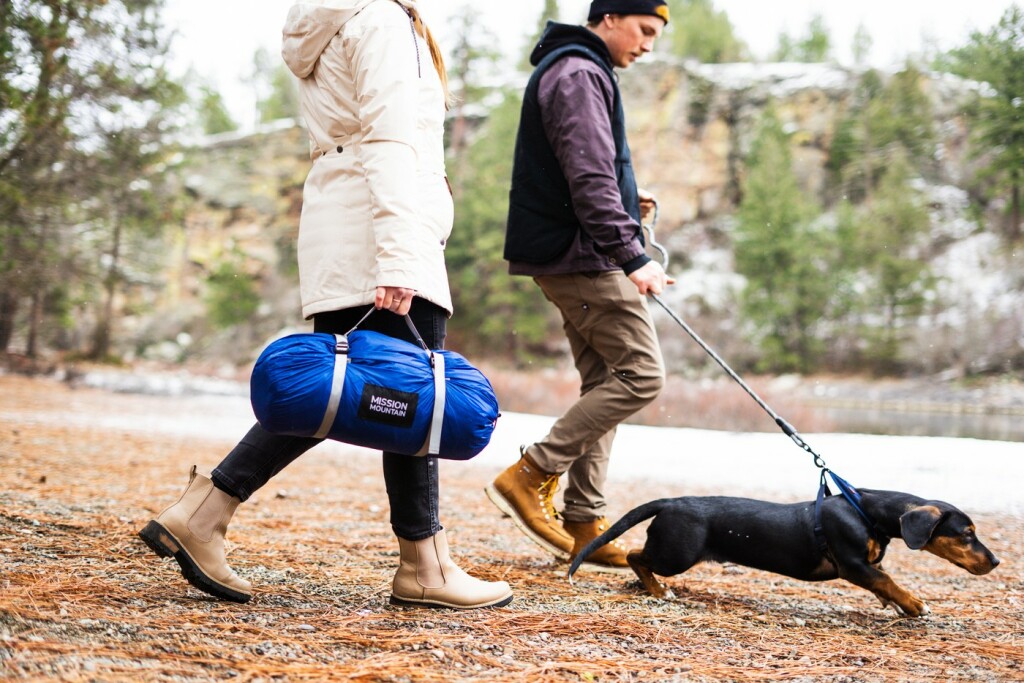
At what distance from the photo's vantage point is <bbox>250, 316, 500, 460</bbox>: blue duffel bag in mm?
2008

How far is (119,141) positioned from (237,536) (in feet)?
37.9

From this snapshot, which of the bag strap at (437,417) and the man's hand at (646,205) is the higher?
the man's hand at (646,205)

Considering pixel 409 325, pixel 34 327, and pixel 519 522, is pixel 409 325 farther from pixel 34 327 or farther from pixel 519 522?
pixel 34 327

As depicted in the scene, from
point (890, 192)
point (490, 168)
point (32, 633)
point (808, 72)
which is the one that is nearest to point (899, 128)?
point (890, 192)

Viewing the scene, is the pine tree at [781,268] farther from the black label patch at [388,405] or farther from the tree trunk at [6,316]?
the black label patch at [388,405]

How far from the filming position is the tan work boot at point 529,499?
3211mm

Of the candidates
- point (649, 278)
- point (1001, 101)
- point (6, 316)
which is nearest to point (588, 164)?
point (649, 278)

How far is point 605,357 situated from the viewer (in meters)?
3.21

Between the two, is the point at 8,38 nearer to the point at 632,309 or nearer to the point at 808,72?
the point at 632,309

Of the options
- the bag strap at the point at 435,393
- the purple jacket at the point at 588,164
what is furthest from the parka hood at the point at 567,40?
the bag strap at the point at 435,393

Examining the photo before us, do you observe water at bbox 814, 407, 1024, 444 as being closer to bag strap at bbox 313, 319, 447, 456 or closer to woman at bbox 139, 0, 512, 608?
woman at bbox 139, 0, 512, 608

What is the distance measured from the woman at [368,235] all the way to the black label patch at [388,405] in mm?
241

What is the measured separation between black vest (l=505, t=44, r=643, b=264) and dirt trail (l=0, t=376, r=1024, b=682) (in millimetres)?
1251

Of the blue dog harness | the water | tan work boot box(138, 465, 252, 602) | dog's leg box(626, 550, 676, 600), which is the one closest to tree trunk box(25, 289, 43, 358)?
the water
